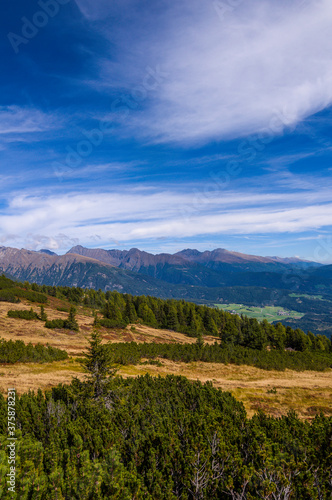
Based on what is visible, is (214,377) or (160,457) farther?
(214,377)

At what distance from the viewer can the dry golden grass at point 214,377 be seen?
22.7 meters

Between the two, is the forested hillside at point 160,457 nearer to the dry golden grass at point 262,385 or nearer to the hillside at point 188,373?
the hillside at point 188,373

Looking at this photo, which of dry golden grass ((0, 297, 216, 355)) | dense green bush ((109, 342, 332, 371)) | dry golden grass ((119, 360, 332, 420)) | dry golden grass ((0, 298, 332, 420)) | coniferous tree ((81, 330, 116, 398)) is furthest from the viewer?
dense green bush ((109, 342, 332, 371))

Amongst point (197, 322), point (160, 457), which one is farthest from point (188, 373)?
point (197, 322)

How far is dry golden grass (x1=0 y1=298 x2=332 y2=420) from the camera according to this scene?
22.7 meters

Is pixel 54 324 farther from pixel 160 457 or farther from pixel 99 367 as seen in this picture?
pixel 160 457

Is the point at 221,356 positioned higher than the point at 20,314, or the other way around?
the point at 20,314

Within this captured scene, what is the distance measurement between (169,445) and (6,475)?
5.30 meters

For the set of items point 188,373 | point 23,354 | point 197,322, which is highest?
point 23,354

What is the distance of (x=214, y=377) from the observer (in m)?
35.0

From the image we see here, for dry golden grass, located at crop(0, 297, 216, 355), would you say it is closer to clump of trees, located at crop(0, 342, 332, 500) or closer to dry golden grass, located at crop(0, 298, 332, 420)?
dry golden grass, located at crop(0, 298, 332, 420)

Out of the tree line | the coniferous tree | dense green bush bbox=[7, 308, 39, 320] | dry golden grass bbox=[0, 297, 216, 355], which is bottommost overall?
the tree line

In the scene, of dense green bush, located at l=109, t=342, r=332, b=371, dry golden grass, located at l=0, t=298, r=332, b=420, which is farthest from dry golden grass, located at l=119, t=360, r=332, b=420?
dense green bush, located at l=109, t=342, r=332, b=371

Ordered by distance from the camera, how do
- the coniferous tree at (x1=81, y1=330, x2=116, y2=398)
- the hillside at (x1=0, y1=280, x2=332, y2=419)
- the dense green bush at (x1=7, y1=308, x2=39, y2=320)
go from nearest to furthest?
the coniferous tree at (x1=81, y1=330, x2=116, y2=398) < the hillside at (x1=0, y1=280, x2=332, y2=419) < the dense green bush at (x1=7, y1=308, x2=39, y2=320)
